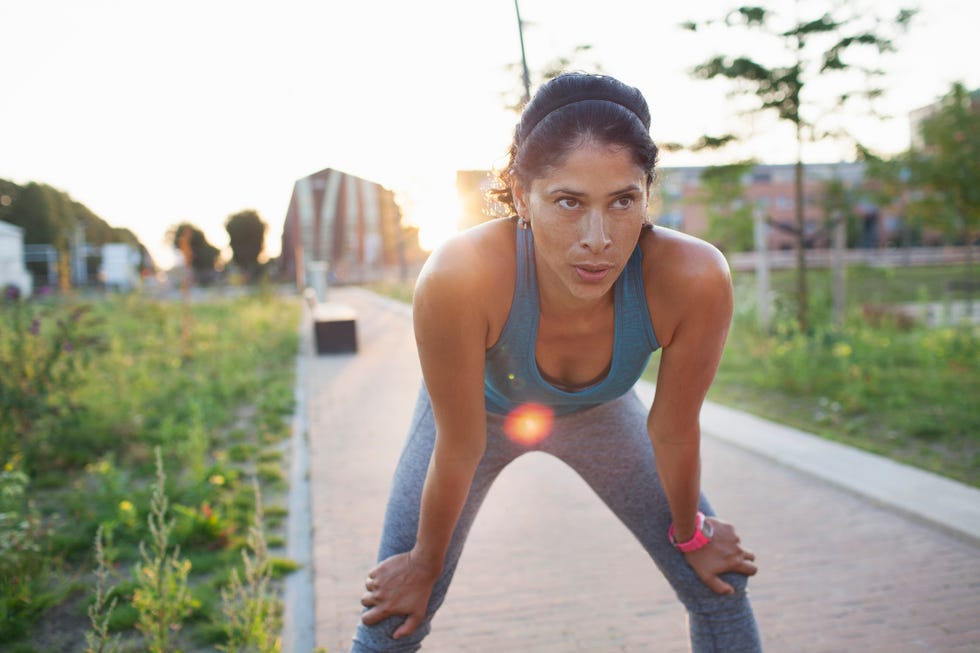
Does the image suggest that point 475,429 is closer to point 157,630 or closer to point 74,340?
point 157,630

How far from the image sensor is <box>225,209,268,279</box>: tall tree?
54.4 metres

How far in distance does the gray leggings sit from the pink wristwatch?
17 mm

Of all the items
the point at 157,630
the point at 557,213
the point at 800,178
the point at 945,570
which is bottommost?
the point at 945,570

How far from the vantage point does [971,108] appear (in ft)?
41.1

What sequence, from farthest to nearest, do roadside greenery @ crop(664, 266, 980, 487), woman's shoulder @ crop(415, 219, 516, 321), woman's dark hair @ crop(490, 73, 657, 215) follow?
roadside greenery @ crop(664, 266, 980, 487)
woman's shoulder @ crop(415, 219, 516, 321)
woman's dark hair @ crop(490, 73, 657, 215)

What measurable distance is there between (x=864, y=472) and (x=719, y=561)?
10.4 feet

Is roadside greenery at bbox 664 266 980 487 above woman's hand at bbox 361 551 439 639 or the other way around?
the other way around

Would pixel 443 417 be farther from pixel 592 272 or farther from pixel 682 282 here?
pixel 682 282

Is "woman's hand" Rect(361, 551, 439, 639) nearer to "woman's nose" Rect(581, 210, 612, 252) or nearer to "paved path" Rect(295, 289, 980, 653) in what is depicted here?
"woman's nose" Rect(581, 210, 612, 252)

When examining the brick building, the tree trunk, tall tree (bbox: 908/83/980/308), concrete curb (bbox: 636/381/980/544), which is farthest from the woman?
the brick building

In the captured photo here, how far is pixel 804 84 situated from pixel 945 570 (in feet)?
23.2

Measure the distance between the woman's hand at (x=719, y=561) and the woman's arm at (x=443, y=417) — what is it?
0.63m

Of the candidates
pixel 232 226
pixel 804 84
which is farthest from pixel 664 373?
pixel 232 226

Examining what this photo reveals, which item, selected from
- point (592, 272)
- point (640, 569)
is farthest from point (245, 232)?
point (592, 272)
